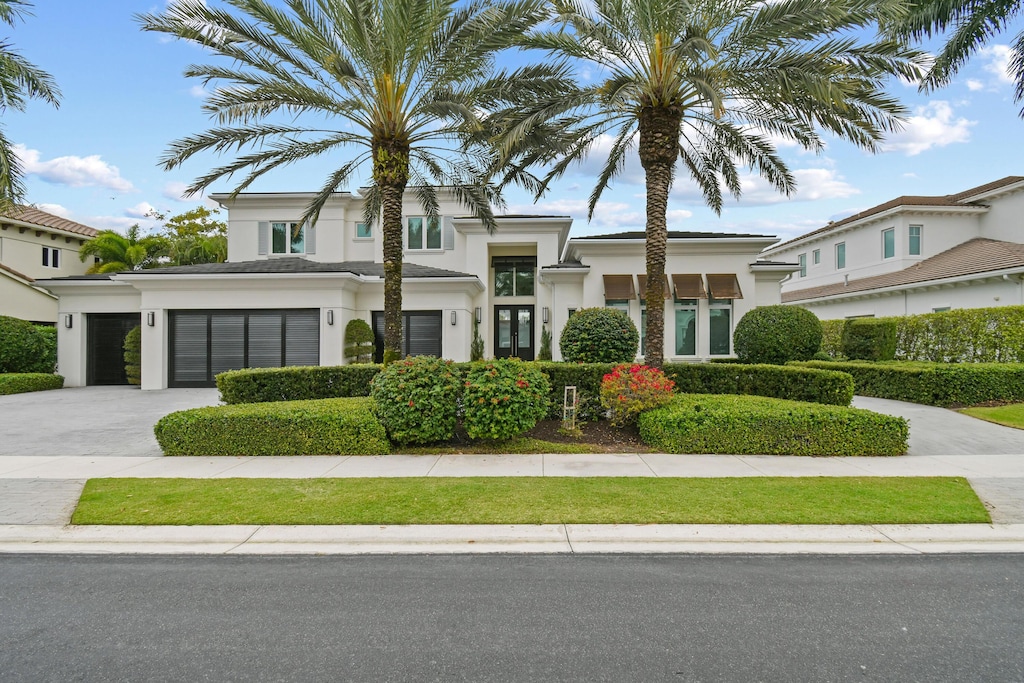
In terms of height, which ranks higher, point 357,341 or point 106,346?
point 357,341

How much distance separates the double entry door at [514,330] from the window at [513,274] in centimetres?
80

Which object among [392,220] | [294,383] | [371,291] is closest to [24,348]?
[371,291]

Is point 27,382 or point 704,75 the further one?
point 27,382

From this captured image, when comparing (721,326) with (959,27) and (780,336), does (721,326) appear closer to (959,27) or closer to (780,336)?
(780,336)

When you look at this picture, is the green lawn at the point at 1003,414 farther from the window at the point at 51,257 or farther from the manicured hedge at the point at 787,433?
the window at the point at 51,257

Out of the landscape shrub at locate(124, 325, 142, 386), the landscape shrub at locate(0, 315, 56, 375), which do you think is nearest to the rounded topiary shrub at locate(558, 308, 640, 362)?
the landscape shrub at locate(124, 325, 142, 386)

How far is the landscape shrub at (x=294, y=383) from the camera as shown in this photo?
1218 centimetres

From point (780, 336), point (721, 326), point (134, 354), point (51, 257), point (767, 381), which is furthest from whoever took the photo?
point (51, 257)

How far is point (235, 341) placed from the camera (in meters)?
18.8

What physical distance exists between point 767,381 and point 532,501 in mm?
A: 7549

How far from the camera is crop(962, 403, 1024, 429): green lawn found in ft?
38.7

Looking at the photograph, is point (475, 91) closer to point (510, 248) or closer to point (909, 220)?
point (510, 248)

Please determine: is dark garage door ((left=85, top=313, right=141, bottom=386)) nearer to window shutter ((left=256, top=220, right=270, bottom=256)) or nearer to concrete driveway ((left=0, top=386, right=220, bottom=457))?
concrete driveway ((left=0, top=386, right=220, bottom=457))

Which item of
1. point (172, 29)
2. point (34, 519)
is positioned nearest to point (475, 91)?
point (172, 29)
